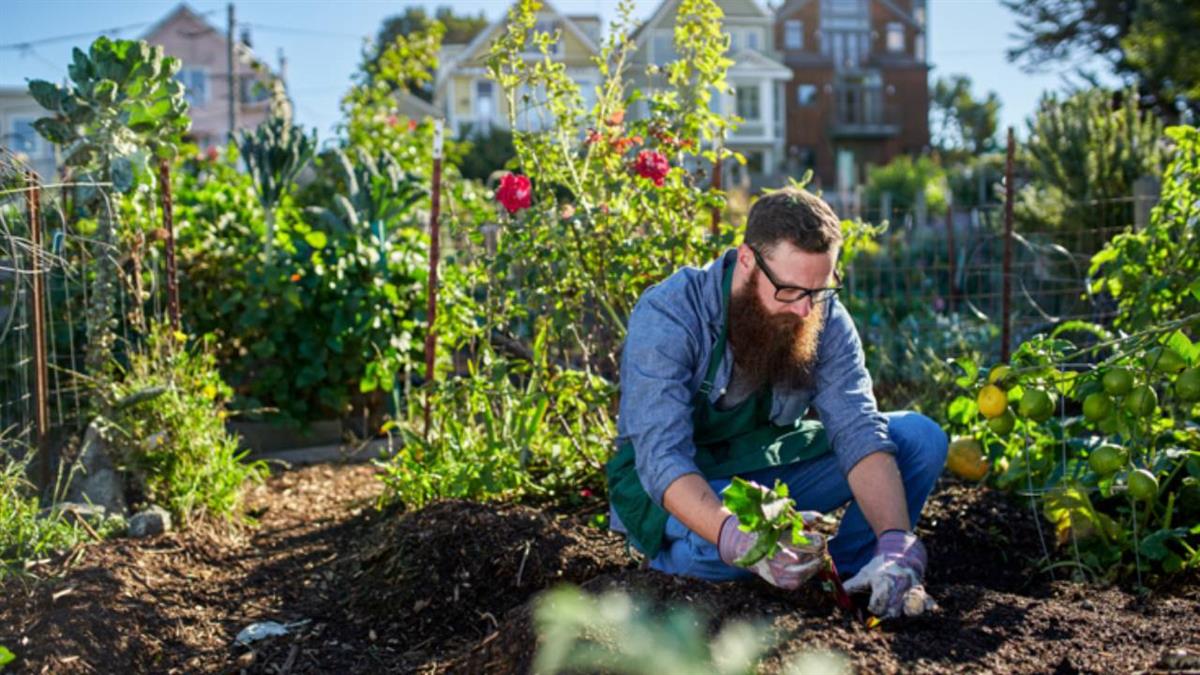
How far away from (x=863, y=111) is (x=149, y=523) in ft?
122

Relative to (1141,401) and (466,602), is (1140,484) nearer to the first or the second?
(1141,401)

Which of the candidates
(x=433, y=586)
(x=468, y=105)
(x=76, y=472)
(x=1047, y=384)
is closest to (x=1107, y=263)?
(x=1047, y=384)

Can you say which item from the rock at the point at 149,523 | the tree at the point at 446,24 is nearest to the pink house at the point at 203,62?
the tree at the point at 446,24

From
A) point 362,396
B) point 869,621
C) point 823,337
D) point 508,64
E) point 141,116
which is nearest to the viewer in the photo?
point 869,621

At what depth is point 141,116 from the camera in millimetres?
4359

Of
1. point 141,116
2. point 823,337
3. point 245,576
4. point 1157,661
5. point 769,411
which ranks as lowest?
point 245,576

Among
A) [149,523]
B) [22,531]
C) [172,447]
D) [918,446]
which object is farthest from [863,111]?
[22,531]

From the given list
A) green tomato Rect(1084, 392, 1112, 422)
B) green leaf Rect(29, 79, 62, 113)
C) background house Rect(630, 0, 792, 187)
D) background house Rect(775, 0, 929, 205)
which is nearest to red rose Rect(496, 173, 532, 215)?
green leaf Rect(29, 79, 62, 113)

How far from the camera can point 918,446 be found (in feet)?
9.82

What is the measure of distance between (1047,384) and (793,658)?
1035mm

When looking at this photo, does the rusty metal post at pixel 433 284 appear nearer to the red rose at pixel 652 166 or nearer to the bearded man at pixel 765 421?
the red rose at pixel 652 166

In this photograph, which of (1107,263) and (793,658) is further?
(1107,263)

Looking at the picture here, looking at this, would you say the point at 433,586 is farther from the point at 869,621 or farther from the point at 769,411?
the point at 869,621

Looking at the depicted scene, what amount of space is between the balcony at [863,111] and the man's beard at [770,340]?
3675 cm
